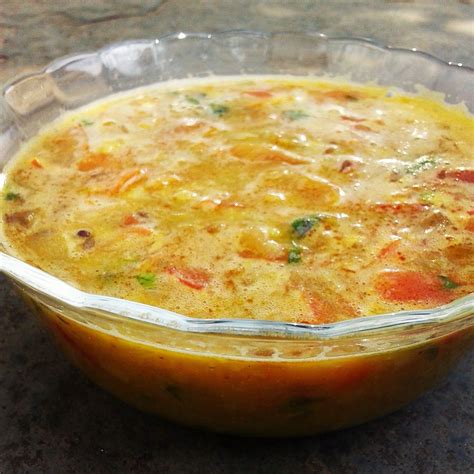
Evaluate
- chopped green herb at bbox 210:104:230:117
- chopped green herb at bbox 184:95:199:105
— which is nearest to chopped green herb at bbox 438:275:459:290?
chopped green herb at bbox 210:104:230:117

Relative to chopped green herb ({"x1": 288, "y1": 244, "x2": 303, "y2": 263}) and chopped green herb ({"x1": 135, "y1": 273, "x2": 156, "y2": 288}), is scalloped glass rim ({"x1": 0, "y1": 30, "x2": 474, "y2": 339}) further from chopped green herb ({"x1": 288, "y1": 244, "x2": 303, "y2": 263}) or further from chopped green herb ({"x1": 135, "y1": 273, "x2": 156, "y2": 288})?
chopped green herb ({"x1": 288, "y1": 244, "x2": 303, "y2": 263})

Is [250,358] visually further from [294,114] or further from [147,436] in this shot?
[294,114]

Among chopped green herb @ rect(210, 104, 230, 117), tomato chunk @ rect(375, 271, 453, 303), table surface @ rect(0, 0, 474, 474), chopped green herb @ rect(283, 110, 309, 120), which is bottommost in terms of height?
table surface @ rect(0, 0, 474, 474)

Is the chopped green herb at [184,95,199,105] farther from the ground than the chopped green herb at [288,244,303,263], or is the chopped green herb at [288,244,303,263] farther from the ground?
the chopped green herb at [288,244,303,263]

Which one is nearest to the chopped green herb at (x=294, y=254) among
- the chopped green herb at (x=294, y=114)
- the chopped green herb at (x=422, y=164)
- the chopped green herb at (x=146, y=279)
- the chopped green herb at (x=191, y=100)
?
the chopped green herb at (x=146, y=279)

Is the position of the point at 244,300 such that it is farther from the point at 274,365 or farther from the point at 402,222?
the point at 402,222

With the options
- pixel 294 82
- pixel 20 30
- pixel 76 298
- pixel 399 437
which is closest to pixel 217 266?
pixel 76 298
